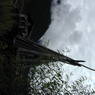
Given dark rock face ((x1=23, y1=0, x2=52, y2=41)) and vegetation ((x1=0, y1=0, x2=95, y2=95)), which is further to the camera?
dark rock face ((x1=23, y1=0, x2=52, y2=41))

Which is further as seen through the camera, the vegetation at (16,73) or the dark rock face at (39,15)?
the dark rock face at (39,15)

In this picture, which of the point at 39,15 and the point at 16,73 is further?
the point at 39,15

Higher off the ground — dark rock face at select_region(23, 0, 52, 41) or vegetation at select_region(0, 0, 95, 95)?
dark rock face at select_region(23, 0, 52, 41)

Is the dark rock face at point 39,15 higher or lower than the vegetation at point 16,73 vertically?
higher

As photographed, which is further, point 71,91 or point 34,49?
point 34,49

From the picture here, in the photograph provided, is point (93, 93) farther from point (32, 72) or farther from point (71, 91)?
point (32, 72)

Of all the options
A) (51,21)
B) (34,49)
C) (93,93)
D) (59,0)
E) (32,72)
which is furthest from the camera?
(51,21)

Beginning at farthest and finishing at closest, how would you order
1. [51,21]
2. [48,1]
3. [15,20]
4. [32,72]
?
1. [51,21]
2. [48,1]
3. [32,72]
4. [15,20]

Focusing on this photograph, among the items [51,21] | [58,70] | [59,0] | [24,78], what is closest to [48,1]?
[59,0]

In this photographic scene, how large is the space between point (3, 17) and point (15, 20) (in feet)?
8.29

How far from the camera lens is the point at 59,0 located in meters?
48.1

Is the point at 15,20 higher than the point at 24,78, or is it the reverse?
the point at 15,20

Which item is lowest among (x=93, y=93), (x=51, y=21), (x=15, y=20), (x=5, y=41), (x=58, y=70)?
(x=93, y=93)

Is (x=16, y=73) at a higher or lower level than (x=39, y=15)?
lower
